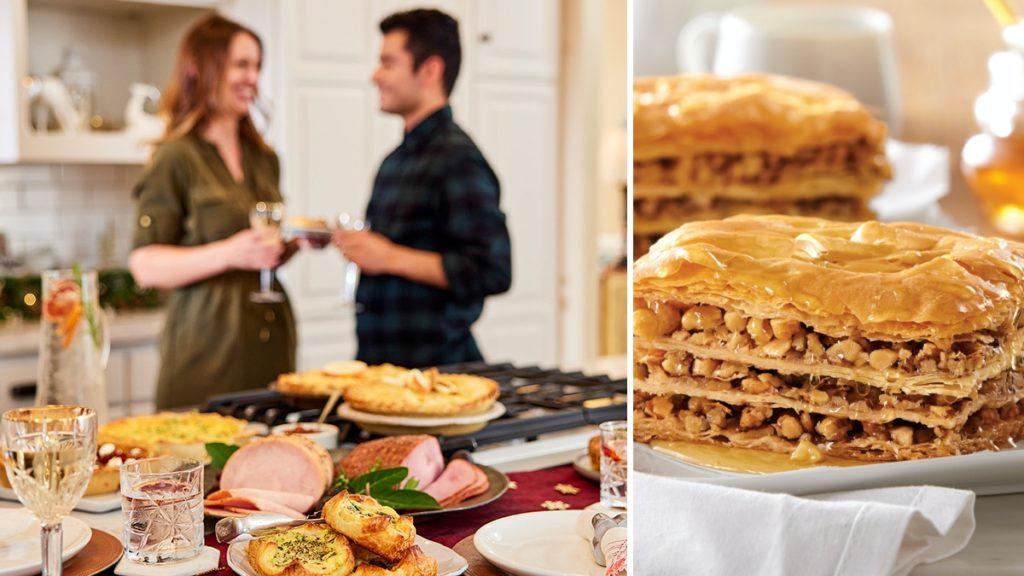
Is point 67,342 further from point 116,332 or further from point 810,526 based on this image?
point 116,332

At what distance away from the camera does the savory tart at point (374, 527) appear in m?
0.93

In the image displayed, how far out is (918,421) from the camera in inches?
14.7

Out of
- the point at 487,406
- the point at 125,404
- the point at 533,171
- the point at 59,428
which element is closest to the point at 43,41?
the point at 125,404

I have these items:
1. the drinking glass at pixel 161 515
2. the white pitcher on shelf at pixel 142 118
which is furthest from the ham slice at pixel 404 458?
the white pitcher on shelf at pixel 142 118

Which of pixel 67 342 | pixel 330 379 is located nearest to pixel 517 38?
pixel 330 379

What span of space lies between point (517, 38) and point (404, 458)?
3.11m

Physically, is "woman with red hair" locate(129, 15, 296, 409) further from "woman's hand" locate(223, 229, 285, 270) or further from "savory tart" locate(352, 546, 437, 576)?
"savory tart" locate(352, 546, 437, 576)

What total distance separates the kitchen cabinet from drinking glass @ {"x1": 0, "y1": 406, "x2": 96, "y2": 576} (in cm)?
258

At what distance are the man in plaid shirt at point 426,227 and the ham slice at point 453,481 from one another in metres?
1.16

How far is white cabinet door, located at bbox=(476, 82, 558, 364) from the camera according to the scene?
13.3ft

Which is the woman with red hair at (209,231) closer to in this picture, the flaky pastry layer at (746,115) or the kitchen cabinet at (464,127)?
the kitchen cabinet at (464,127)

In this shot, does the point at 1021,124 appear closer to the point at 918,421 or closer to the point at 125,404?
the point at 918,421

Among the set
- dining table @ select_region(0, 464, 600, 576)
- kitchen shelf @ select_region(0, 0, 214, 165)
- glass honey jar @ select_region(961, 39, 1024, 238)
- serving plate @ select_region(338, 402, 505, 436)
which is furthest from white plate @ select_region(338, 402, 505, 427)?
kitchen shelf @ select_region(0, 0, 214, 165)

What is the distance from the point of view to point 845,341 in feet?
1.25
